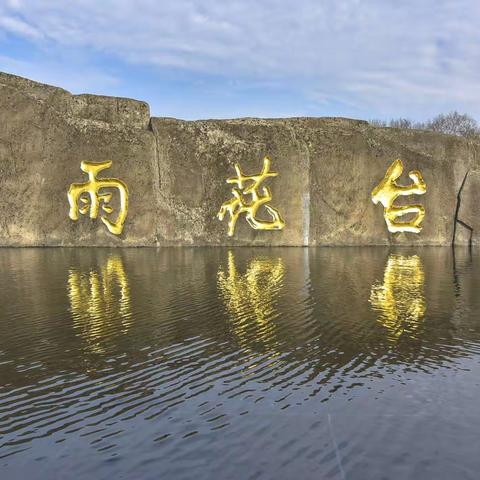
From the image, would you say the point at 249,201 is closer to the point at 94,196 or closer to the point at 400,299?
the point at 94,196

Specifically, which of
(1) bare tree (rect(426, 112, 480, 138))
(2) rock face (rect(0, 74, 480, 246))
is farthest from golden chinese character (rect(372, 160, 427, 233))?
(1) bare tree (rect(426, 112, 480, 138))

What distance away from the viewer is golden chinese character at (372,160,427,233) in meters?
19.2

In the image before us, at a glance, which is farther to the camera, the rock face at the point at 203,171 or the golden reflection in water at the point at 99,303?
the rock face at the point at 203,171

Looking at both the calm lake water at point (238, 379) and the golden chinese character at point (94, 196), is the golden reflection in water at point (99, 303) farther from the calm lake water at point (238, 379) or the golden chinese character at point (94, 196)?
the golden chinese character at point (94, 196)

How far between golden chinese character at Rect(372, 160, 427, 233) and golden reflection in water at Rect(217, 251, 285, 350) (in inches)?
239

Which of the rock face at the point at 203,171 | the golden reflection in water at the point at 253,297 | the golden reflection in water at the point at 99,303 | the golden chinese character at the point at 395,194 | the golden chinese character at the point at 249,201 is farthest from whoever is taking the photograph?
the golden chinese character at the point at 395,194

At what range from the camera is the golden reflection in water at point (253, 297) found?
23.6ft

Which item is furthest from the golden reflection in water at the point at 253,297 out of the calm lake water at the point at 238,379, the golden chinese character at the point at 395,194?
the golden chinese character at the point at 395,194

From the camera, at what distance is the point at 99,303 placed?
9.07 meters

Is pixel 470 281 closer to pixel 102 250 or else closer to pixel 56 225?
pixel 102 250

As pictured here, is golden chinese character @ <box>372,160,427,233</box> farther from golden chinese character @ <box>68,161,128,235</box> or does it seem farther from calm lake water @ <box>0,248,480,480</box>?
golden chinese character @ <box>68,161,128,235</box>

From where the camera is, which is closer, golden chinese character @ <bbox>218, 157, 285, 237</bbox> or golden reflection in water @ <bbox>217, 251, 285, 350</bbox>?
golden reflection in water @ <bbox>217, 251, 285, 350</bbox>

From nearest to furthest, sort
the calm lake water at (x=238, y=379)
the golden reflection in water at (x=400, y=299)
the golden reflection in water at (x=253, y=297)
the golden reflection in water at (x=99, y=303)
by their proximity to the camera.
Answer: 1. the calm lake water at (x=238, y=379)
2. the golden reflection in water at (x=253, y=297)
3. the golden reflection in water at (x=99, y=303)
4. the golden reflection in water at (x=400, y=299)

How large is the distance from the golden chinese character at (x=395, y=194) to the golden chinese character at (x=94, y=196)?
856 cm
